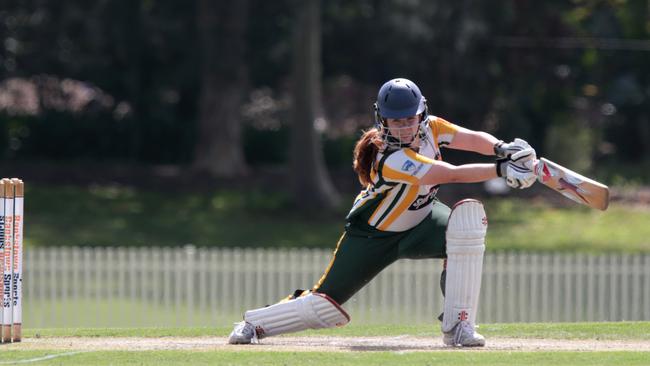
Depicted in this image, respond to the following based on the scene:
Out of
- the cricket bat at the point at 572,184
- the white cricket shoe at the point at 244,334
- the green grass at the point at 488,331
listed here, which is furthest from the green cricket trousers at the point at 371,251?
the green grass at the point at 488,331

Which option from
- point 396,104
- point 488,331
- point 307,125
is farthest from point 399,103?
point 307,125

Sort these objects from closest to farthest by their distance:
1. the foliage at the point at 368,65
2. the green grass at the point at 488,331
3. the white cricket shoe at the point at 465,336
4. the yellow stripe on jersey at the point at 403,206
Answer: the white cricket shoe at the point at 465,336 → the yellow stripe on jersey at the point at 403,206 → the green grass at the point at 488,331 → the foliage at the point at 368,65

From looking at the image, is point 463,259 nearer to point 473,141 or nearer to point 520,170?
point 520,170

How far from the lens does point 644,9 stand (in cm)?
2431

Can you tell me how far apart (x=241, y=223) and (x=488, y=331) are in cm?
1532

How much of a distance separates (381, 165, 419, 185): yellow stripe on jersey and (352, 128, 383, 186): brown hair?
0.20 metres

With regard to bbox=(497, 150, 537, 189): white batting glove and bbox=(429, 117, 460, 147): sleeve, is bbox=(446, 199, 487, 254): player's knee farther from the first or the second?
bbox=(429, 117, 460, 147): sleeve

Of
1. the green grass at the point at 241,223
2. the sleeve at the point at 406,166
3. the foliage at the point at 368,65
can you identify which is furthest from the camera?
the foliage at the point at 368,65

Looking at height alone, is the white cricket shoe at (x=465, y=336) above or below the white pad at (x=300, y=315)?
below

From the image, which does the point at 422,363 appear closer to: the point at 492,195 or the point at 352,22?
the point at 492,195

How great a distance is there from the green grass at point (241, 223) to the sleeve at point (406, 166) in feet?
45.7

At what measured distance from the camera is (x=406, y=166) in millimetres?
8148

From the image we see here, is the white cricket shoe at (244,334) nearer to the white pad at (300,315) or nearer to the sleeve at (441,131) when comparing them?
the white pad at (300,315)

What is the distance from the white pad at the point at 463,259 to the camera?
27.0 feet
